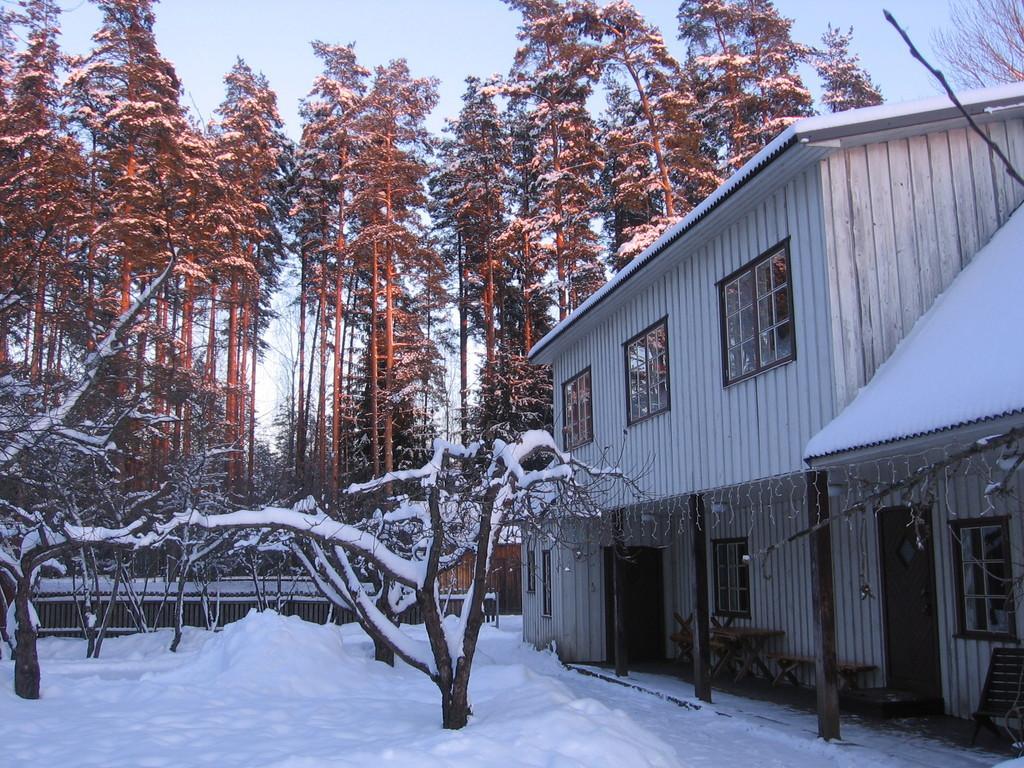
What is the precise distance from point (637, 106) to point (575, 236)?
4.09 metres

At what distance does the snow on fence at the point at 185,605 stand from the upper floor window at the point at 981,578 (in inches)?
490

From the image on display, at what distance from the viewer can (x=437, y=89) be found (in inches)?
1152

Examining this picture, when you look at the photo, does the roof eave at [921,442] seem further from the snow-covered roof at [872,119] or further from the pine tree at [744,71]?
the pine tree at [744,71]

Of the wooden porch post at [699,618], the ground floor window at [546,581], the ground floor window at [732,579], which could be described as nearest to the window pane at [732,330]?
the wooden porch post at [699,618]

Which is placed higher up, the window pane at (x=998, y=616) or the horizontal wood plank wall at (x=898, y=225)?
the horizontal wood plank wall at (x=898, y=225)

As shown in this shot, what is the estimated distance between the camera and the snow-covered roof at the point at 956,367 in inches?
Result: 256

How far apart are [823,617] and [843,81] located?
21023 mm

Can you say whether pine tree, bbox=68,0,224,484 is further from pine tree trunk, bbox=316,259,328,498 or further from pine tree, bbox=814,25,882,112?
pine tree, bbox=814,25,882,112

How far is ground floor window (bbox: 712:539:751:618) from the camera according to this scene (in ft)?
44.8

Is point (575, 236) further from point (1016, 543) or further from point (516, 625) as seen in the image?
point (1016, 543)

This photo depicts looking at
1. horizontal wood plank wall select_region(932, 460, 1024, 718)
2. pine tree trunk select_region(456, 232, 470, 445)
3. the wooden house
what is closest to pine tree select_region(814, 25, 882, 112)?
pine tree trunk select_region(456, 232, 470, 445)

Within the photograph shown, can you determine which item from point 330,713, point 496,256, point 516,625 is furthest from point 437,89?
point 330,713

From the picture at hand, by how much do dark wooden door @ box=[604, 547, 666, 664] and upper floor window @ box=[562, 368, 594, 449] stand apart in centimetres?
209

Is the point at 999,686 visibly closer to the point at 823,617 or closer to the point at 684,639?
the point at 823,617
